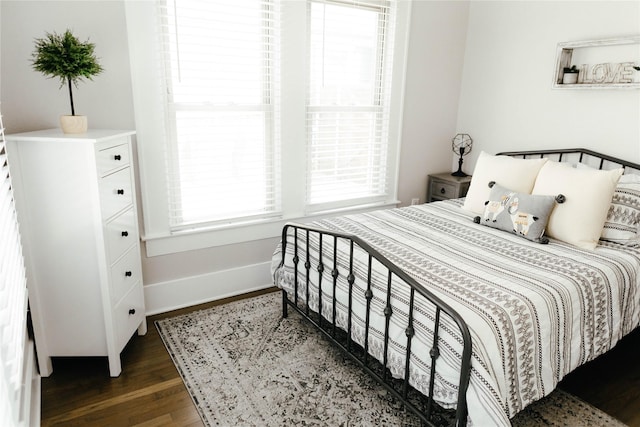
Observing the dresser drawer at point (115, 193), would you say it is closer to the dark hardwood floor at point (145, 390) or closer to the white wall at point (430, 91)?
the dark hardwood floor at point (145, 390)

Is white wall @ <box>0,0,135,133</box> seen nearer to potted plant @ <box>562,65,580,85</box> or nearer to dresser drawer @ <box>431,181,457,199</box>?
dresser drawer @ <box>431,181,457,199</box>

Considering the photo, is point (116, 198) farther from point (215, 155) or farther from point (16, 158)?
point (215, 155)

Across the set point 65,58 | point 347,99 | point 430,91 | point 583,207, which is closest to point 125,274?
point 65,58

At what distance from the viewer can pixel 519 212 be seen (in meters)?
2.50

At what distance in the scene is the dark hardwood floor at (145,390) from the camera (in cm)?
198

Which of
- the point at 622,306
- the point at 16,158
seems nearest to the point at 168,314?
the point at 16,158

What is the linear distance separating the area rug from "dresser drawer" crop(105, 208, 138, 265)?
658 millimetres

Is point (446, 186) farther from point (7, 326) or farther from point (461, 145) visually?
point (7, 326)

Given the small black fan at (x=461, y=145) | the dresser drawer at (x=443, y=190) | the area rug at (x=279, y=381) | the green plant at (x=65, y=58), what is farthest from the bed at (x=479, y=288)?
the green plant at (x=65, y=58)

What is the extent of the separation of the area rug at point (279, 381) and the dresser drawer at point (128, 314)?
0.71ft

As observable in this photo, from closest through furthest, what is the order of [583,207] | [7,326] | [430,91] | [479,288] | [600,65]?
[7,326] → [479,288] → [583,207] → [600,65] → [430,91]

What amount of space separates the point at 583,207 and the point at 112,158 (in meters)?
2.50

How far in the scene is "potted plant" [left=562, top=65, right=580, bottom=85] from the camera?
3064 mm

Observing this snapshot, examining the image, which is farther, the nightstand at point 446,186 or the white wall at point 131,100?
the nightstand at point 446,186
